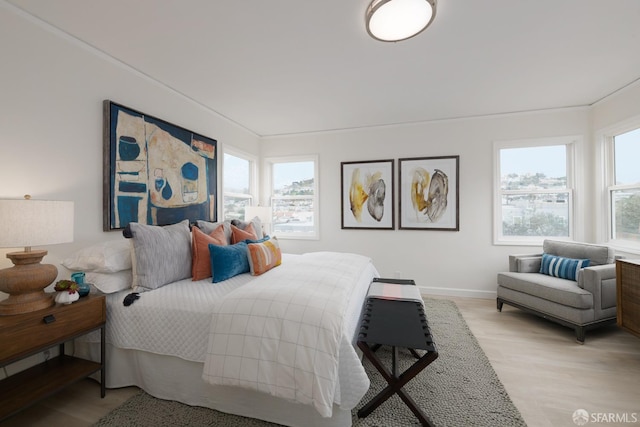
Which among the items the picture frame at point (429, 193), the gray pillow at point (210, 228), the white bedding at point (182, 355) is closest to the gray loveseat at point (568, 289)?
the picture frame at point (429, 193)

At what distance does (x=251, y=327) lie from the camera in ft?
4.88

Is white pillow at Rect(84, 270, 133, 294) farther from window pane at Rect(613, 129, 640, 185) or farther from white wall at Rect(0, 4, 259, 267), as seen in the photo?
window pane at Rect(613, 129, 640, 185)

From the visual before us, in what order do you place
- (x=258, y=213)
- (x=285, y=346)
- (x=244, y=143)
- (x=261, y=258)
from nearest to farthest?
(x=285, y=346) → (x=261, y=258) → (x=258, y=213) → (x=244, y=143)

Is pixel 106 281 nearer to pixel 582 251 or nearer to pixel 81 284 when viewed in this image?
pixel 81 284

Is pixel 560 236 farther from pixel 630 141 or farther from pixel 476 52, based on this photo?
pixel 476 52

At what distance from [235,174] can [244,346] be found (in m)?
3.11

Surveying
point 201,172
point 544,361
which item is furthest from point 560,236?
point 201,172

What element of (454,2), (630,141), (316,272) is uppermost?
(454,2)

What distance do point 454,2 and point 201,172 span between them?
9.57ft

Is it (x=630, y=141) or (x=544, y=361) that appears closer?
(x=544, y=361)

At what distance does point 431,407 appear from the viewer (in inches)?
66.6

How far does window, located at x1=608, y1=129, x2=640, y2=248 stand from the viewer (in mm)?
2934

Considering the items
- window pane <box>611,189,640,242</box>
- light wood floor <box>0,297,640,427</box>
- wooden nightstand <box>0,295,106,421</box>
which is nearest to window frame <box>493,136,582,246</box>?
window pane <box>611,189,640,242</box>

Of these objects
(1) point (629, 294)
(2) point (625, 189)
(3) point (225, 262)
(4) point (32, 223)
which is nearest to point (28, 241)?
(4) point (32, 223)
